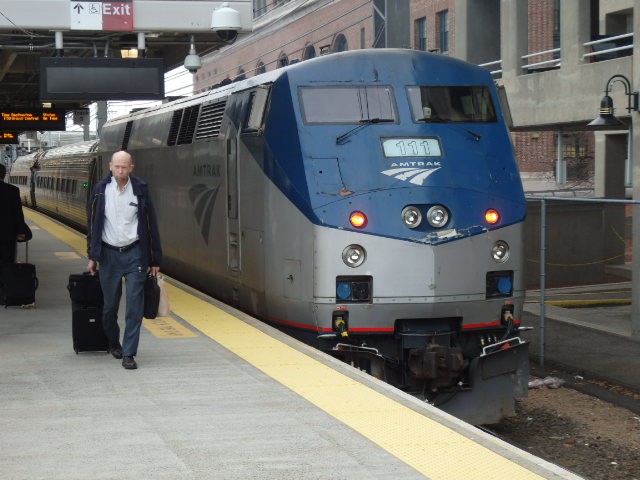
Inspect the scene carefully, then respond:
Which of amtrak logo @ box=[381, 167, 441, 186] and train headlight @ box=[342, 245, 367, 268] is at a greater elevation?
amtrak logo @ box=[381, 167, 441, 186]

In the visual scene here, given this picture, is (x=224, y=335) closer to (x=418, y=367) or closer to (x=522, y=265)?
(x=418, y=367)

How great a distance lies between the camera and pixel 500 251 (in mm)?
10188

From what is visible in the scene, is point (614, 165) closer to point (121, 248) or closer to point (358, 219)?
point (358, 219)

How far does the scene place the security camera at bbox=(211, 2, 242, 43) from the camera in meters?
14.2

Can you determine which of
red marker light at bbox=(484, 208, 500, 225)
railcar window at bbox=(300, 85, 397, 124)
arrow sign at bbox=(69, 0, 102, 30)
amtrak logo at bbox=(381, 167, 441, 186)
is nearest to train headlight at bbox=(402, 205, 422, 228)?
amtrak logo at bbox=(381, 167, 441, 186)

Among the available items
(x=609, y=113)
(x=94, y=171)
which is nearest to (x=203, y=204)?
(x=609, y=113)

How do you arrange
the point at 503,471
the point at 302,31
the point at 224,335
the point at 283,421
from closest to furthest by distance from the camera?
the point at 503,471
the point at 283,421
the point at 224,335
the point at 302,31

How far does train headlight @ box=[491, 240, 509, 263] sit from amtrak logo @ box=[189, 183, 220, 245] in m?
3.71

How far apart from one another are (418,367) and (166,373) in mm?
2254

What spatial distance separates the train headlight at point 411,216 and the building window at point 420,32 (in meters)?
30.0

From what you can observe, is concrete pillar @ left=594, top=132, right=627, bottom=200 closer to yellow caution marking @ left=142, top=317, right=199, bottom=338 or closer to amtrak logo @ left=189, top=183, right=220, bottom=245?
amtrak logo @ left=189, top=183, right=220, bottom=245

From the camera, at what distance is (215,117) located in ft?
42.3

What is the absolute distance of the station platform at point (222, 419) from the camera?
239 inches

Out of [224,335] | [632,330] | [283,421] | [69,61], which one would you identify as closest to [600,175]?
[632,330]
